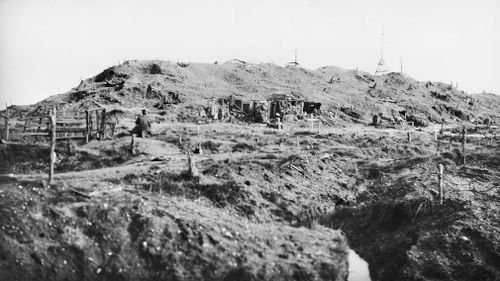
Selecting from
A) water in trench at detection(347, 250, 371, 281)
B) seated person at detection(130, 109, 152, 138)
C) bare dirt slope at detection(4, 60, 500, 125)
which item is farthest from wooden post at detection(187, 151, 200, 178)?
bare dirt slope at detection(4, 60, 500, 125)

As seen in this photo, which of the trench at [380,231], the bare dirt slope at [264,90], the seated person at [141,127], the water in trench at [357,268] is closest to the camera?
the water in trench at [357,268]

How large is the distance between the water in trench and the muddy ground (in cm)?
19

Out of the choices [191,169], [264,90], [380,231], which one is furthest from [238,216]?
[264,90]

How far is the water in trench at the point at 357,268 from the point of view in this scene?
47.9ft

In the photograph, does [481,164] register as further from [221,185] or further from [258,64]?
[258,64]

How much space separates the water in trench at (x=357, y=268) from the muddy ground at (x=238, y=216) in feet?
0.63

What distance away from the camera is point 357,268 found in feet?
49.4

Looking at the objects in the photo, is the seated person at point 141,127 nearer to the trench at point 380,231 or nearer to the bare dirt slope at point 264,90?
the trench at point 380,231

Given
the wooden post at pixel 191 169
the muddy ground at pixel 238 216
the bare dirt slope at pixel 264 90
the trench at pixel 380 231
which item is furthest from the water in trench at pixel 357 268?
the bare dirt slope at pixel 264 90

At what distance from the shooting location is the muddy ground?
13188mm

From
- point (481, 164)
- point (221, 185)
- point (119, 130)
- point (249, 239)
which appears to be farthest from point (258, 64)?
point (249, 239)

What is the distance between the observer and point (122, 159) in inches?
835

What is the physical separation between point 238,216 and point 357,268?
161 inches

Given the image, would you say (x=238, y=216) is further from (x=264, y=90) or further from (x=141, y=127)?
(x=264, y=90)
